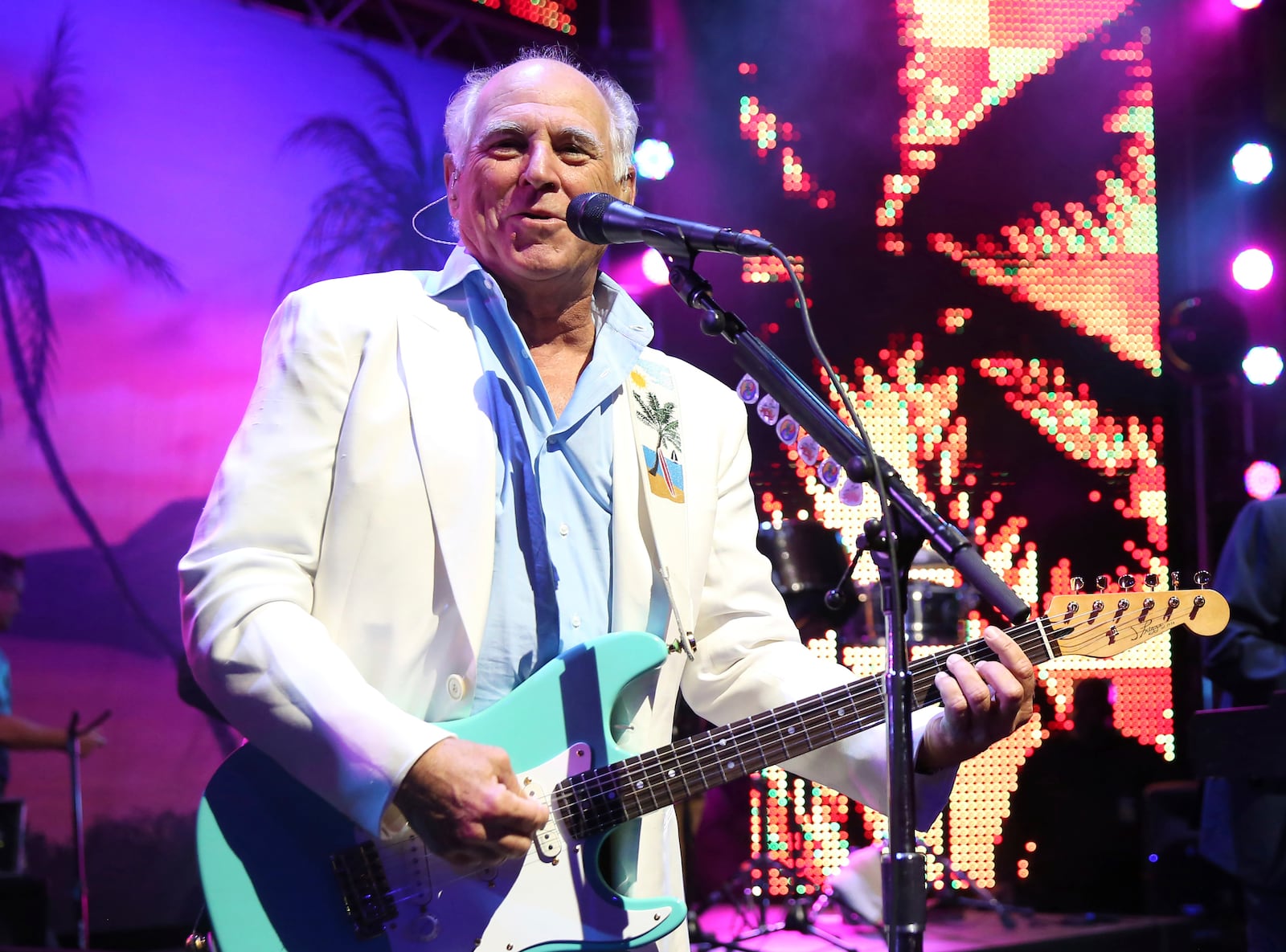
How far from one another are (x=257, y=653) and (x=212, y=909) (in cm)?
41

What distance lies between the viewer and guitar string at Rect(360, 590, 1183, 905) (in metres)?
2.12

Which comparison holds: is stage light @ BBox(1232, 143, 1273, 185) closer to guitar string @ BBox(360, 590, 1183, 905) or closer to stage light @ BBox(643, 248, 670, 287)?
stage light @ BBox(643, 248, 670, 287)

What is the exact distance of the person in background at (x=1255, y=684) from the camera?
4137mm

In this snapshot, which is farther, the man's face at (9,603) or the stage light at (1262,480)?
the stage light at (1262,480)

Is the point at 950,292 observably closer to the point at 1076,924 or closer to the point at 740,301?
the point at 740,301

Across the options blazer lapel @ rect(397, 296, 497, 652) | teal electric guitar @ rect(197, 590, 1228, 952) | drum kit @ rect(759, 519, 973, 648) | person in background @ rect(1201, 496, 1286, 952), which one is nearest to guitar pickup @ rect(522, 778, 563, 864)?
teal electric guitar @ rect(197, 590, 1228, 952)

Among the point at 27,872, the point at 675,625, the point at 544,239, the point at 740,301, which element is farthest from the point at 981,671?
the point at 27,872

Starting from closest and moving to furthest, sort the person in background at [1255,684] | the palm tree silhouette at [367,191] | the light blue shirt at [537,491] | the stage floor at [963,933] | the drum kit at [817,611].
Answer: the light blue shirt at [537,491] < the person in background at [1255,684] < the stage floor at [963,933] < the drum kit at [817,611] < the palm tree silhouette at [367,191]

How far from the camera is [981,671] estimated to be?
2023 mm

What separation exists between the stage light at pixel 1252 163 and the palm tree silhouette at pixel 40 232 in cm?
562

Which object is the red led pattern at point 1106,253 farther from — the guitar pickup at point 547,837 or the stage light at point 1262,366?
the guitar pickup at point 547,837

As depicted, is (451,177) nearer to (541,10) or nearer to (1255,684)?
(1255,684)

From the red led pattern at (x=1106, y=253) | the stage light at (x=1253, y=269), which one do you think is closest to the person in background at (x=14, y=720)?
the red led pattern at (x=1106, y=253)

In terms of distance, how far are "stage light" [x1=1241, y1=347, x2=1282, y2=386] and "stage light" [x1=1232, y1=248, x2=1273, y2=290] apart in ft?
1.11
